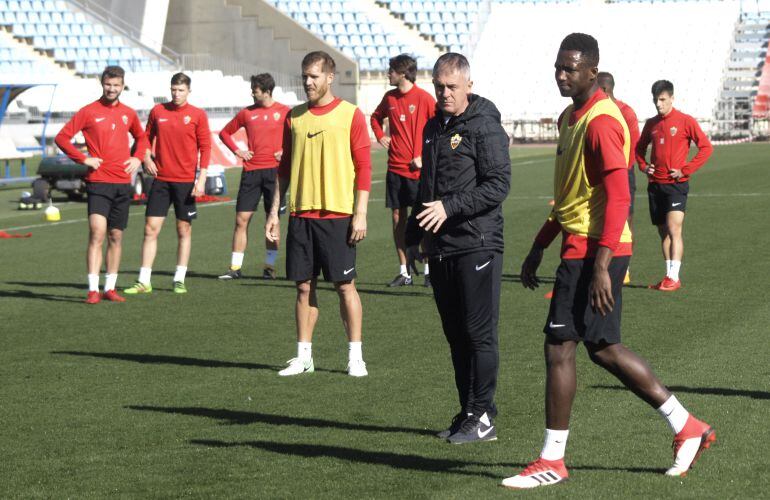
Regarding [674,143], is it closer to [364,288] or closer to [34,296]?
[364,288]

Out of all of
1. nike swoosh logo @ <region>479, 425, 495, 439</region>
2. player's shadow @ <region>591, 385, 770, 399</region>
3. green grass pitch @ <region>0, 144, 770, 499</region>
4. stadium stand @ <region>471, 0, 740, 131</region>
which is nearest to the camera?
green grass pitch @ <region>0, 144, 770, 499</region>

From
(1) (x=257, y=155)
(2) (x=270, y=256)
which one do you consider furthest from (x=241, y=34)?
(2) (x=270, y=256)

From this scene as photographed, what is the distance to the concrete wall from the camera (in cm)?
5284

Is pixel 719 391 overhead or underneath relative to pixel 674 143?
underneath

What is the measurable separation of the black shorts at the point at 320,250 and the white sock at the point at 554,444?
2900 millimetres

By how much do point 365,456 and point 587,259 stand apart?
5.07ft

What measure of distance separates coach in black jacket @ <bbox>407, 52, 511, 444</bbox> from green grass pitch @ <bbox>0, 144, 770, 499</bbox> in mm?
302

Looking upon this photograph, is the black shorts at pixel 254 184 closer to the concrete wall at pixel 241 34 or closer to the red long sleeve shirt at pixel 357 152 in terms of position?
the red long sleeve shirt at pixel 357 152

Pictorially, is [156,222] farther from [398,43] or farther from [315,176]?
[398,43]

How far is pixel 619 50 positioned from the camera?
56375mm

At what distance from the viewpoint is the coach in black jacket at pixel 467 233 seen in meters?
6.50

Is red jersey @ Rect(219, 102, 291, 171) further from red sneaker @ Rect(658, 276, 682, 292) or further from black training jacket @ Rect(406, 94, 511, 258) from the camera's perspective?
black training jacket @ Rect(406, 94, 511, 258)

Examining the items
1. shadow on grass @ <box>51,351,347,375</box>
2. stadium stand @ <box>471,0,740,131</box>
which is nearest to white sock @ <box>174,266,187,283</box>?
shadow on grass @ <box>51,351,347,375</box>

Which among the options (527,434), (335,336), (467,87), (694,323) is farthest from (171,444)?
(694,323)
